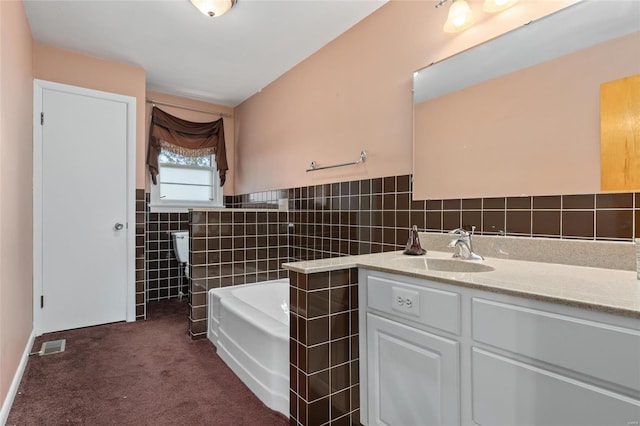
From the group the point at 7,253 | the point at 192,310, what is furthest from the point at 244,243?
the point at 7,253

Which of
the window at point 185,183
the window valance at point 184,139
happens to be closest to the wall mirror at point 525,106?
the window valance at point 184,139

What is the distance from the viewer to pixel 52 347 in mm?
2367

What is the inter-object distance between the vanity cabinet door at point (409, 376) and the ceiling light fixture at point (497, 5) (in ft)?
5.02

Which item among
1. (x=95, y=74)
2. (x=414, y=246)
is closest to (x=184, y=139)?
(x=95, y=74)

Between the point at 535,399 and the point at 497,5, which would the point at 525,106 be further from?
the point at 535,399

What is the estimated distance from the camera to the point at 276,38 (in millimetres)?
2580

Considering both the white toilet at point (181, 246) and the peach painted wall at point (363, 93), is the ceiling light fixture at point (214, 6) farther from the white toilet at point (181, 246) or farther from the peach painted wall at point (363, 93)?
the white toilet at point (181, 246)

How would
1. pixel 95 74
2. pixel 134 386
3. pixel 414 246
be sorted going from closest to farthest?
pixel 414 246 → pixel 134 386 → pixel 95 74

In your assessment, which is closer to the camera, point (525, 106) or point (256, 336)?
point (525, 106)

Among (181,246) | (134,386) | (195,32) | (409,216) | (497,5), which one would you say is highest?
(195,32)

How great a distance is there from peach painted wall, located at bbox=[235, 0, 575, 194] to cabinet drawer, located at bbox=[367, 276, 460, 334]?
0.90m

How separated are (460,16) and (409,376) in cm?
171

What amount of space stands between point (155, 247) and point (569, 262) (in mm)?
3646

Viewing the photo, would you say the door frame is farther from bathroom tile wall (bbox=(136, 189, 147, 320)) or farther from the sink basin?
the sink basin
